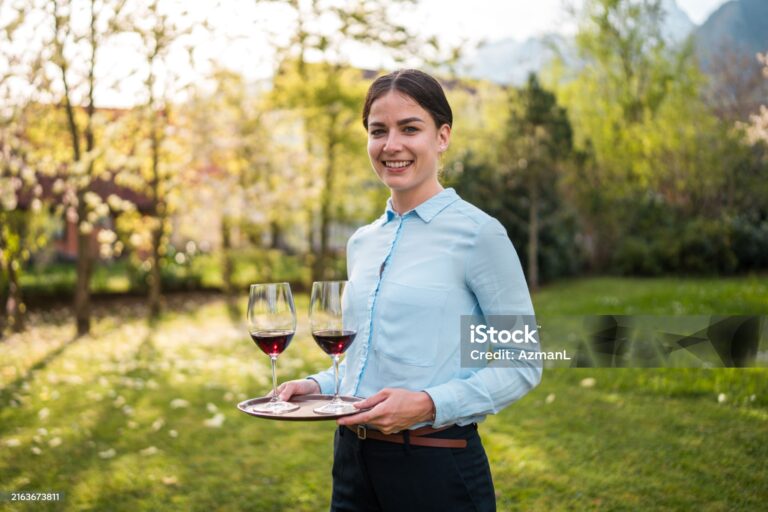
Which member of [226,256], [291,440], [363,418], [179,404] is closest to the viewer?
[363,418]

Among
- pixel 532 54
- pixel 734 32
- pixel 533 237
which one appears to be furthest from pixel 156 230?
pixel 532 54

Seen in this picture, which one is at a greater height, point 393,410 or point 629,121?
point 629,121

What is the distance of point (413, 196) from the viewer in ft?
7.73

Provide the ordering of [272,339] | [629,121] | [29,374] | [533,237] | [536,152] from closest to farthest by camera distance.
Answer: [272,339], [29,374], [536,152], [533,237], [629,121]

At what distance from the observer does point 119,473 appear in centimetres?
580

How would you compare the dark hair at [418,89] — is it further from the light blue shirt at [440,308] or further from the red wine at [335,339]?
the red wine at [335,339]

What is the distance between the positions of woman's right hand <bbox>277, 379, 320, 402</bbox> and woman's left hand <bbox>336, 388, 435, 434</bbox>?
35 centimetres

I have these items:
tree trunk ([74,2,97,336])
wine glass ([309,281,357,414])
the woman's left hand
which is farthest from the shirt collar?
tree trunk ([74,2,97,336])

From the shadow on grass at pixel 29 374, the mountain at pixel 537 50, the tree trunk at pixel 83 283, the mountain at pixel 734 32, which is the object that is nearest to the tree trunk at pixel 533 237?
the mountain at pixel 537 50

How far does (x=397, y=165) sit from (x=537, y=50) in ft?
98.6

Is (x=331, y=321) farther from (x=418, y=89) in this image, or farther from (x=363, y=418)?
(x=418, y=89)

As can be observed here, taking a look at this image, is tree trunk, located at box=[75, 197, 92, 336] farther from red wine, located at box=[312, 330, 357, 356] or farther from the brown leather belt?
the brown leather belt

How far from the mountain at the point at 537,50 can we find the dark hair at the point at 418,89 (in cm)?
2222

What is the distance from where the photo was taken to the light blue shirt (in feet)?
6.84
